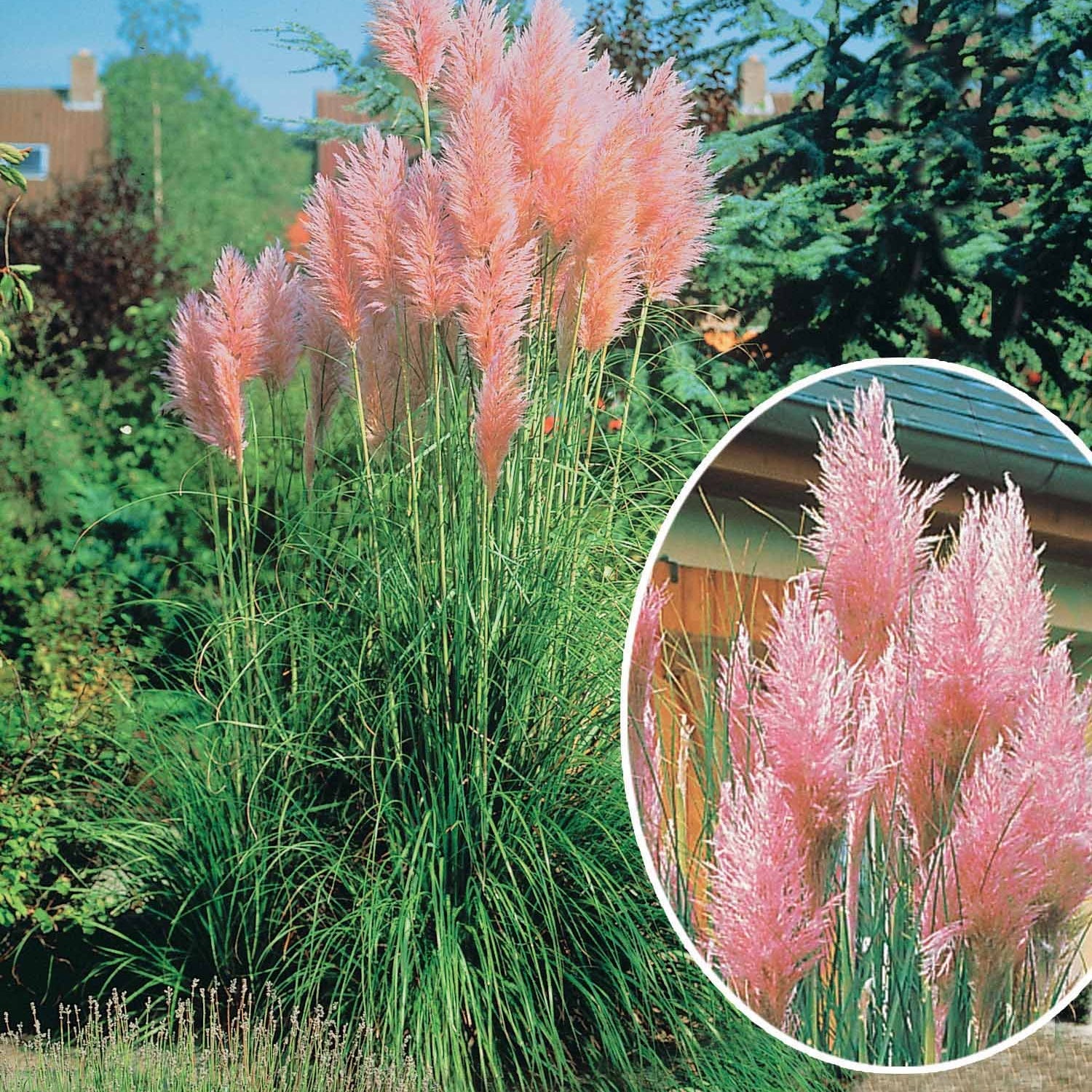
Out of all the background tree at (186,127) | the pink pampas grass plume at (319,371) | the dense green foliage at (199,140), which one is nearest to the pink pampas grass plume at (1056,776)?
the pink pampas grass plume at (319,371)

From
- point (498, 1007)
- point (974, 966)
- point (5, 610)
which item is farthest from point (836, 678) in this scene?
point (5, 610)

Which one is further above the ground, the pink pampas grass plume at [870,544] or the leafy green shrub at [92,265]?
the leafy green shrub at [92,265]

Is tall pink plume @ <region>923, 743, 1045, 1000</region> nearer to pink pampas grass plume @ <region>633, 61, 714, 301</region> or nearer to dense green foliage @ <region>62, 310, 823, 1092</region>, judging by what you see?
dense green foliage @ <region>62, 310, 823, 1092</region>

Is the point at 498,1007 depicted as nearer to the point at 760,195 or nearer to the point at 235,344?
the point at 235,344

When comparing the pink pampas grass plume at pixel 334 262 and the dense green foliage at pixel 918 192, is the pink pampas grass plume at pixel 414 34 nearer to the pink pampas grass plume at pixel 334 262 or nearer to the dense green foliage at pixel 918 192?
the pink pampas grass plume at pixel 334 262

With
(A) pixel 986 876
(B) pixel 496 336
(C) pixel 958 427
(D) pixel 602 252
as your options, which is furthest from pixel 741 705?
(D) pixel 602 252

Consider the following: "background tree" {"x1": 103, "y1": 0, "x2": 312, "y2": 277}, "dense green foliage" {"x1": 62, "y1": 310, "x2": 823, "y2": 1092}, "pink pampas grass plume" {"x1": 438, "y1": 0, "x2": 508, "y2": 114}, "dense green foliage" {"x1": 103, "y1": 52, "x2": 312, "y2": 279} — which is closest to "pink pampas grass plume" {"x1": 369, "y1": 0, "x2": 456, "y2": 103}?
"pink pampas grass plume" {"x1": 438, "y1": 0, "x2": 508, "y2": 114}

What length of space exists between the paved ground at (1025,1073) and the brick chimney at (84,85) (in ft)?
69.4

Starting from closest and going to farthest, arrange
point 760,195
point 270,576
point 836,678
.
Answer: point 836,678, point 270,576, point 760,195

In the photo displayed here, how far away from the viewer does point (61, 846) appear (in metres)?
4.55

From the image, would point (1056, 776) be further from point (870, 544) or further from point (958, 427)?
point (958, 427)

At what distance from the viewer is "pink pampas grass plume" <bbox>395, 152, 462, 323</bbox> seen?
3.35 metres

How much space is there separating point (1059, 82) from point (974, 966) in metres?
3.25

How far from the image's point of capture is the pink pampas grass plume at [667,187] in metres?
3.56
